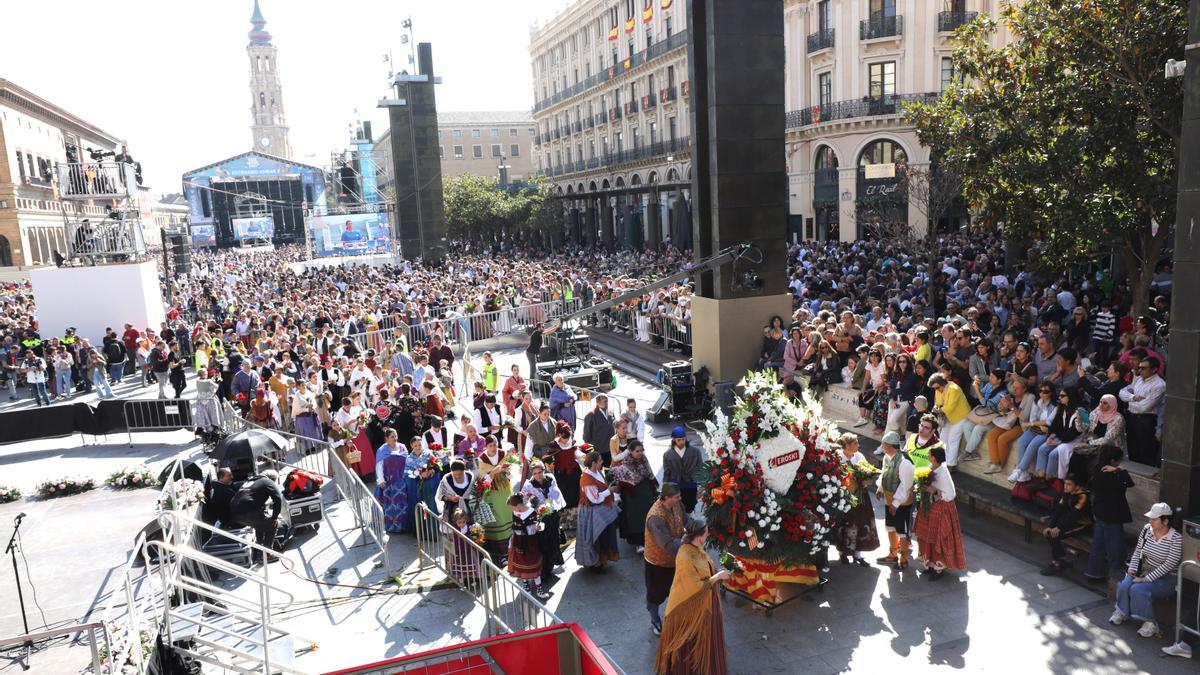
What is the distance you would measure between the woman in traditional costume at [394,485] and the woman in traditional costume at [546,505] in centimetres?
258

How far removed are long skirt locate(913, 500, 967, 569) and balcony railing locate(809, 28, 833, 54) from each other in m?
34.3

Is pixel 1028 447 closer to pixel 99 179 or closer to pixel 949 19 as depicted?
pixel 99 179

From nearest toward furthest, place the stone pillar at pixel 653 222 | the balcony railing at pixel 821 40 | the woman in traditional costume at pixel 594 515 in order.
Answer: the woman in traditional costume at pixel 594 515 → the balcony railing at pixel 821 40 → the stone pillar at pixel 653 222

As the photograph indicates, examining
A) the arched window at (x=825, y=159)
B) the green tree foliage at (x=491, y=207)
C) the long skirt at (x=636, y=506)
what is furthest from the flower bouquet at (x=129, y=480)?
the green tree foliage at (x=491, y=207)

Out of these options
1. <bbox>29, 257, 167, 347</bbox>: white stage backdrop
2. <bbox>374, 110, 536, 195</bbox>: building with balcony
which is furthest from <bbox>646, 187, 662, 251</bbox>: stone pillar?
<bbox>374, 110, 536, 195</bbox>: building with balcony

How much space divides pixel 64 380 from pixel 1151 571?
77.2 ft

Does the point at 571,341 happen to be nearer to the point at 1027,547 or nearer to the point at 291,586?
the point at 291,586

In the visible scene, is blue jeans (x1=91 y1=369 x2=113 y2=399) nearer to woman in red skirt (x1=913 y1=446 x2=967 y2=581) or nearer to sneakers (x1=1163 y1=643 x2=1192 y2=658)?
woman in red skirt (x1=913 y1=446 x2=967 y2=581)

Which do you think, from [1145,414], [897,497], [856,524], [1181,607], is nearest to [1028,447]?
[1145,414]

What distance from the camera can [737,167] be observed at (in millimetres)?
15555

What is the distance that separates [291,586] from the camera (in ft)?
31.7

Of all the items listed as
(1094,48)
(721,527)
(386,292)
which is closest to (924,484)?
(721,527)

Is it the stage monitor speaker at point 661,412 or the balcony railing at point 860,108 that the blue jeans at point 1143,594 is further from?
the balcony railing at point 860,108

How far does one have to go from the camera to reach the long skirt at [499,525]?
9.34m
